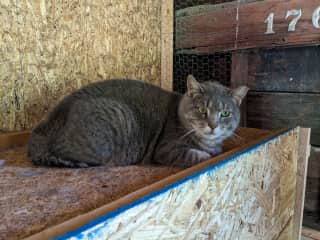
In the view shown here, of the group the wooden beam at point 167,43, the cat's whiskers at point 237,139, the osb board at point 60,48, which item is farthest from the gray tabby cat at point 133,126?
the wooden beam at point 167,43

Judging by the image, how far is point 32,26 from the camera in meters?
1.28

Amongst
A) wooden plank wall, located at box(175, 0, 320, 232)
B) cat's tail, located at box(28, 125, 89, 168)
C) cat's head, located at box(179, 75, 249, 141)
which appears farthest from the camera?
wooden plank wall, located at box(175, 0, 320, 232)

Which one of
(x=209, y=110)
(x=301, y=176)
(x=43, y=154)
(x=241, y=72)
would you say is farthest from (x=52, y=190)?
(x=241, y=72)

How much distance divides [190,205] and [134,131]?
52 centimetres

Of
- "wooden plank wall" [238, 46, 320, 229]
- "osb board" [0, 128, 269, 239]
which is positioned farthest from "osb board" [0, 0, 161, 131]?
"wooden plank wall" [238, 46, 320, 229]

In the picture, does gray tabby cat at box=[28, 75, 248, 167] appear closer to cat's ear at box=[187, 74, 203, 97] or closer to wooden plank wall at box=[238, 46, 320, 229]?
cat's ear at box=[187, 74, 203, 97]

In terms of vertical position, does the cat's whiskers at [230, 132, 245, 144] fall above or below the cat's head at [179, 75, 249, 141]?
below

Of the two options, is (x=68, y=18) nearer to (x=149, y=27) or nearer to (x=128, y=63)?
(x=128, y=63)

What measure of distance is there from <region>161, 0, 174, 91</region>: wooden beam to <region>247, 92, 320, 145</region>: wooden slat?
58cm

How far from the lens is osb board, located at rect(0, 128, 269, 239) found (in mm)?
570

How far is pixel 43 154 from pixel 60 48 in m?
0.66

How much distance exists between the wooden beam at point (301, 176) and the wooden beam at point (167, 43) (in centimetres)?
93

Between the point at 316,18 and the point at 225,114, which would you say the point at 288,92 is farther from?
the point at 225,114

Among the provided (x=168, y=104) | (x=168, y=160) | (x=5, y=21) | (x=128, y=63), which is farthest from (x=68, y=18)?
(x=168, y=160)
